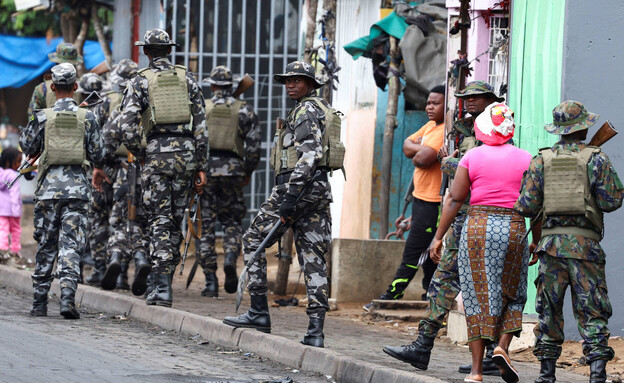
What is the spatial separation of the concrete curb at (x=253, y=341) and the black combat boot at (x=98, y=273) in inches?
21.1

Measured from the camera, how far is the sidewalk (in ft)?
24.0

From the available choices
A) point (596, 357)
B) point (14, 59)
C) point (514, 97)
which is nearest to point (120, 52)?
point (14, 59)

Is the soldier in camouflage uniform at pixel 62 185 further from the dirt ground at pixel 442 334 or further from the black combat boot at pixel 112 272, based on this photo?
the dirt ground at pixel 442 334

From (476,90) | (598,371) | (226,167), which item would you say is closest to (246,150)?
(226,167)

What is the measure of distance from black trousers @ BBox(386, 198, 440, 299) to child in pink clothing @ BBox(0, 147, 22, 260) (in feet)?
19.7

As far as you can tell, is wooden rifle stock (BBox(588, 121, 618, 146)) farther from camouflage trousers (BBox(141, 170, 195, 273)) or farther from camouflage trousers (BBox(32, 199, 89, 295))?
camouflage trousers (BBox(32, 199, 89, 295))

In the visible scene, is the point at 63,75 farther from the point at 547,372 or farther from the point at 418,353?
the point at 547,372

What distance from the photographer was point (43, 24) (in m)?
27.2

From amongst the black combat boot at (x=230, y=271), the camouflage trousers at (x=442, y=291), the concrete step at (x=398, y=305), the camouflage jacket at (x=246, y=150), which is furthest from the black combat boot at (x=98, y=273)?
the camouflage trousers at (x=442, y=291)

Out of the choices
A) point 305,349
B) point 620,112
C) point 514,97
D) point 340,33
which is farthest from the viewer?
point 340,33

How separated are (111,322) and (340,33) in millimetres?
6673

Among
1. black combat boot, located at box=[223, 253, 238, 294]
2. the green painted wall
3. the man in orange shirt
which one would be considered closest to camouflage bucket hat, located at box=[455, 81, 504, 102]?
the green painted wall

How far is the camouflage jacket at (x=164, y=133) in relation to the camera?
9.92m

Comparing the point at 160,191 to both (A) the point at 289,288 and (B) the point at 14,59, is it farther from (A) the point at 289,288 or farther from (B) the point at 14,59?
(B) the point at 14,59
